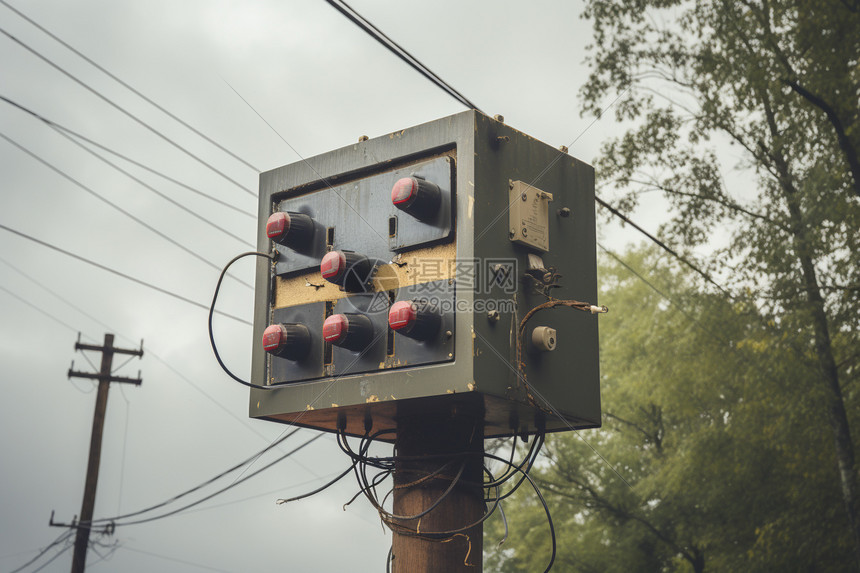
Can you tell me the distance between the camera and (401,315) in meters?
3.87

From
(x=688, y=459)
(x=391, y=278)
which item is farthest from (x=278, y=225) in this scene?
(x=688, y=459)

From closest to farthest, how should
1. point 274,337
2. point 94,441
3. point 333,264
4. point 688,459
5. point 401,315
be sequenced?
point 401,315
point 333,264
point 274,337
point 688,459
point 94,441

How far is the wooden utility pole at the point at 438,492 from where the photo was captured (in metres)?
4.27

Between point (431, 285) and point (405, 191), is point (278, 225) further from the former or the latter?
point (431, 285)

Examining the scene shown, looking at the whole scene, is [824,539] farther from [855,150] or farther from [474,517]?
[474,517]

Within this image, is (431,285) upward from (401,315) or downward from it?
upward

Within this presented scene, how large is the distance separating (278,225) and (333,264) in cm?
51

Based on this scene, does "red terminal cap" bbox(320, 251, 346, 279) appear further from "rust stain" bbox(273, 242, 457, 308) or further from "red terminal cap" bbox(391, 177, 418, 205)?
"red terminal cap" bbox(391, 177, 418, 205)

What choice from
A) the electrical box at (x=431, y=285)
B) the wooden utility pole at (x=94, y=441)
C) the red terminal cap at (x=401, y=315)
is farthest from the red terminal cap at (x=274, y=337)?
the wooden utility pole at (x=94, y=441)

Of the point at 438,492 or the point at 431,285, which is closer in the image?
the point at 431,285

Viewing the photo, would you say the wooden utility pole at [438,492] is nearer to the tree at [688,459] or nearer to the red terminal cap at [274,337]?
the red terminal cap at [274,337]

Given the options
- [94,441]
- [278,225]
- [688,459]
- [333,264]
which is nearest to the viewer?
[333,264]

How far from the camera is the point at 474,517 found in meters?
4.40

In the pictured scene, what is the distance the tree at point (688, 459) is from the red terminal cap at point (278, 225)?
10.4 meters
